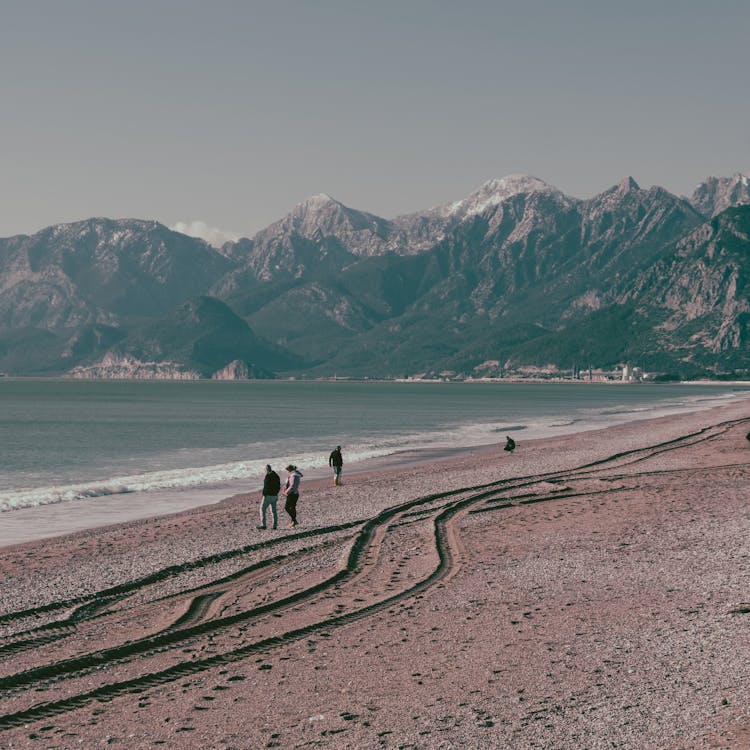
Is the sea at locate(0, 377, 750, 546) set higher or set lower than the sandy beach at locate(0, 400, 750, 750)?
lower

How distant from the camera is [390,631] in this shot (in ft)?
58.4

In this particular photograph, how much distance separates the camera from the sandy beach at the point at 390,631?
13.0 m

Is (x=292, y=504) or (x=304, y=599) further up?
(x=292, y=504)

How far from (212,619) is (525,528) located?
1412cm

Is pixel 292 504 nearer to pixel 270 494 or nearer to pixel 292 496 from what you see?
pixel 292 496

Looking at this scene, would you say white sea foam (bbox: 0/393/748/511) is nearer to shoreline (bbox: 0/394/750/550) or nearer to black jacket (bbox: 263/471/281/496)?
shoreline (bbox: 0/394/750/550)

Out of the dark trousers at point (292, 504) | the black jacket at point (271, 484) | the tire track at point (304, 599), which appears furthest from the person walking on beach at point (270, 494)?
the tire track at point (304, 599)

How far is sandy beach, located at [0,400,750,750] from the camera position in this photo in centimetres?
1298

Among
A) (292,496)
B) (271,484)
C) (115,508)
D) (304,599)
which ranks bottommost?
(115,508)

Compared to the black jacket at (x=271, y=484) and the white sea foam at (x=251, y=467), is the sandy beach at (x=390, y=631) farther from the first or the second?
the white sea foam at (x=251, y=467)

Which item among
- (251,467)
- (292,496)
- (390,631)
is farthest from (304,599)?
(251,467)

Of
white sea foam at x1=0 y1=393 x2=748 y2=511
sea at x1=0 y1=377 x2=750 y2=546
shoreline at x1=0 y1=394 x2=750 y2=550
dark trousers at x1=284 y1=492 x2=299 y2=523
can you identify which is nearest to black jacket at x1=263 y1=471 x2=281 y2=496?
dark trousers at x1=284 y1=492 x2=299 y2=523

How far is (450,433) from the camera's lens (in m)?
98.5

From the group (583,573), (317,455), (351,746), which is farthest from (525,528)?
(317,455)
